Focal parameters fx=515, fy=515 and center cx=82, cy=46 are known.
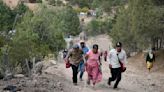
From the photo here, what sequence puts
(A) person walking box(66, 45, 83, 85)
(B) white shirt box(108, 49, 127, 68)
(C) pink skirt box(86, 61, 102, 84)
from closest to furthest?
(B) white shirt box(108, 49, 127, 68) → (C) pink skirt box(86, 61, 102, 84) → (A) person walking box(66, 45, 83, 85)

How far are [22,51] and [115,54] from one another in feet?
15.1

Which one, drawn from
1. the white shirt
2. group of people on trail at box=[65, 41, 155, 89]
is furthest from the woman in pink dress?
the white shirt

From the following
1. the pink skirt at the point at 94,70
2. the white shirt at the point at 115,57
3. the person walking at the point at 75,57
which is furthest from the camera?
the person walking at the point at 75,57

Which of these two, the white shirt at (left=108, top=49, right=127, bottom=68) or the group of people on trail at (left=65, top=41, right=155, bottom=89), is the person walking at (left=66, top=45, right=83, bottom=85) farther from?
the white shirt at (left=108, top=49, right=127, bottom=68)

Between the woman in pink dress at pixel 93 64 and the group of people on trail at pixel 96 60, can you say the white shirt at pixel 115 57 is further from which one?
the woman in pink dress at pixel 93 64

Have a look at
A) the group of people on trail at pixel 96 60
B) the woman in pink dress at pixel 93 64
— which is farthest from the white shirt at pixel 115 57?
the woman in pink dress at pixel 93 64

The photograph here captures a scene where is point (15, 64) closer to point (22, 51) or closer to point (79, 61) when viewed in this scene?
point (22, 51)

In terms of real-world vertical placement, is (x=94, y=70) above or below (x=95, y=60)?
below

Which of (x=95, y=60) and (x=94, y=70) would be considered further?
(x=94, y=70)

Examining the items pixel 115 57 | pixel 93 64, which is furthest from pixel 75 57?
pixel 115 57

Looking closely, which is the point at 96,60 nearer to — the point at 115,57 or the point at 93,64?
the point at 93,64

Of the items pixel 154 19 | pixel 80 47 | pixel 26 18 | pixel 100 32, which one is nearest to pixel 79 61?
pixel 80 47

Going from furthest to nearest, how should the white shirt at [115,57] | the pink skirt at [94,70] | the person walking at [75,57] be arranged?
the person walking at [75,57] < the pink skirt at [94,70] < the white shirt at [115,57]

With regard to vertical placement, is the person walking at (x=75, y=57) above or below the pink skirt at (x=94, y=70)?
above
